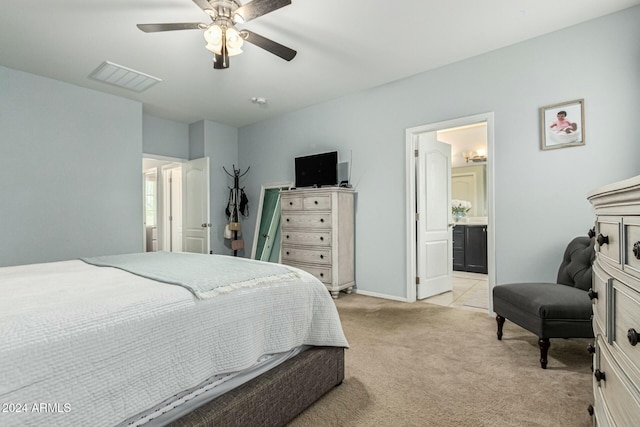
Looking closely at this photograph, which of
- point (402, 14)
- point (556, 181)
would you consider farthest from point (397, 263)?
point (402, 14)

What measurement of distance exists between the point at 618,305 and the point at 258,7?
2.30m

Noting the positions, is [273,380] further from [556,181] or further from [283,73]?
[283,73]

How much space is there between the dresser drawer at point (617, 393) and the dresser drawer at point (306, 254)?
2.85 m

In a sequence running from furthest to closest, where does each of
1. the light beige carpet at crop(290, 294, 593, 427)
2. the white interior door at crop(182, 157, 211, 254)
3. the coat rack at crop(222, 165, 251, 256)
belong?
the coat rack at crop(222, 165, 251, 256) → the white interior door at crop(182, 157, 211, 254) → the light beige carpet at crop(290, 294, 593, 427)

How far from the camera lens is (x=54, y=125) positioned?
361cm

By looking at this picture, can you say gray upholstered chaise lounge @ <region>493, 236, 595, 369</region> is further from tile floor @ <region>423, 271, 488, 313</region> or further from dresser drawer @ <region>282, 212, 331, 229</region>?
dresser drawer @ <region>282, 212, 331, 229</region>

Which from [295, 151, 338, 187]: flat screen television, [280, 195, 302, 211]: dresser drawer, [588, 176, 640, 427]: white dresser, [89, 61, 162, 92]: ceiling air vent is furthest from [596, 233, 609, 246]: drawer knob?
[89, 61, 162, 92]: ceiling air vent

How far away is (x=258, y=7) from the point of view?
1.98 meters

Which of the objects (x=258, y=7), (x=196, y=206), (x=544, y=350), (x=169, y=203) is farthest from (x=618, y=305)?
(x=169, y=203)

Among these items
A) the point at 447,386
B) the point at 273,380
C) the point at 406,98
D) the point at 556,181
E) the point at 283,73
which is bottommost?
the point at 447,386

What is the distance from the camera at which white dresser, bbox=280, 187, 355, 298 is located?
3775 millimetres

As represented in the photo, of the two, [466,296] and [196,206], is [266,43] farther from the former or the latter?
[466,296]

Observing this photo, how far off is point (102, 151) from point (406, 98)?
3.84 meters

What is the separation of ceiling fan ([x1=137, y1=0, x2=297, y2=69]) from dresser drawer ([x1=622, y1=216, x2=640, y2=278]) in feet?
6.50
